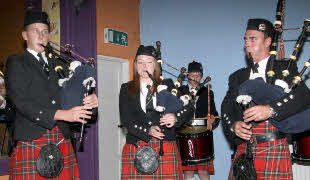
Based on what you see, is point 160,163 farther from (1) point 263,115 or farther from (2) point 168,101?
(1) point 263,115

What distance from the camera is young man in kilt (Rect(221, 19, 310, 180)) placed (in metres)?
1.93

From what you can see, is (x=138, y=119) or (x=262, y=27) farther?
(x=138, y=119)

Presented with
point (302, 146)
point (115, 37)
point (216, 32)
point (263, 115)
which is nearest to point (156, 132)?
point (263, 115)

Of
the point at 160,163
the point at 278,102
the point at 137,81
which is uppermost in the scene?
the point at 137,81

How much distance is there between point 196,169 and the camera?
441 cm

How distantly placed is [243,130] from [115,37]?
350cm

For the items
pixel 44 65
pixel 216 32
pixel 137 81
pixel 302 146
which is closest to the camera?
pixel 44 65

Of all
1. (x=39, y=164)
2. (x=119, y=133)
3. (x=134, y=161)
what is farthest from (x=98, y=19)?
(x=39, y=164)

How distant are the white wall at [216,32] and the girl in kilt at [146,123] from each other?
2.32m

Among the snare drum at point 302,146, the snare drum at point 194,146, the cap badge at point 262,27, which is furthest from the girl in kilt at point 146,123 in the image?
the snare drum at point 302,146

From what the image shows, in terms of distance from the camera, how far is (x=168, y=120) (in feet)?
7.96

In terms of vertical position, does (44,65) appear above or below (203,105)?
above

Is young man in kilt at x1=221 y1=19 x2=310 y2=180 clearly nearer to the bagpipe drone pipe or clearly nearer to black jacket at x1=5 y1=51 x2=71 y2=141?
the bagpipe drone pipe

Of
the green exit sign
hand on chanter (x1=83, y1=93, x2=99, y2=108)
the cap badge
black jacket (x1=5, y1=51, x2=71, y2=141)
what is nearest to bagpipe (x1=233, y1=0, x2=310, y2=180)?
the cap badge
